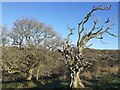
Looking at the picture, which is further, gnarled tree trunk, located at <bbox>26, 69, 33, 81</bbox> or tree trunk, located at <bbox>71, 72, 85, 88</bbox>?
gnarled tree trunk, located at <bbox>26, 69, 33, 81</bbox>

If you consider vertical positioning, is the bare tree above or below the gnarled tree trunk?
above

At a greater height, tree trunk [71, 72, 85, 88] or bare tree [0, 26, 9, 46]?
bare tree [0, 26, 9, 46]

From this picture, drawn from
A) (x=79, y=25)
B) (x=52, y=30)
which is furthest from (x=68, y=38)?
(x=52, y=30)

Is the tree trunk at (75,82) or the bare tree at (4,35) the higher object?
the bare tree at (4,35)

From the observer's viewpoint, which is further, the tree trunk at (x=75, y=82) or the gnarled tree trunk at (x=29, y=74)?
the gnarled tree trunk at (x=29, y=74)

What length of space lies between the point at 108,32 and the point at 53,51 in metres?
8.79

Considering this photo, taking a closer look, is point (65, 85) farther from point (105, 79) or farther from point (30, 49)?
point (30, 49)

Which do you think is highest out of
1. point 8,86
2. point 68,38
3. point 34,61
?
point 68,38

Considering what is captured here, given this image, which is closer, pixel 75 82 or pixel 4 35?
pixel 75 82

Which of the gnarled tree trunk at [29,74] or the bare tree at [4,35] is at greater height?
the bare tree at [4,35]

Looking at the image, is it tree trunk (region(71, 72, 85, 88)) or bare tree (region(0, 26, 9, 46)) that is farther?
bare tree (region(0, 26, 9, 46))

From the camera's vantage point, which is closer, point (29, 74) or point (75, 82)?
point (75, 82)

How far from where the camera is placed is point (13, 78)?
25.0m

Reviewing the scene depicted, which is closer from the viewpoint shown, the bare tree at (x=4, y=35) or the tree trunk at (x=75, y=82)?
the tree trunk at (x=75, y=82)
